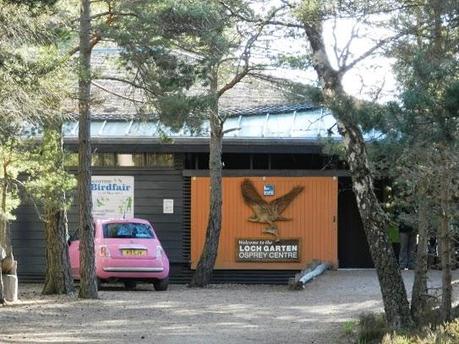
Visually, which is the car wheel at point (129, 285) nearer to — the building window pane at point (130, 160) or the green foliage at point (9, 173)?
the building window pane at point (130, 160)

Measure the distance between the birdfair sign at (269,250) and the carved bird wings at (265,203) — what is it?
61 centimetres

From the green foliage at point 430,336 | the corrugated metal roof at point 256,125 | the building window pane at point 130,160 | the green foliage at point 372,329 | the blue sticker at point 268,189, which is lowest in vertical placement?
the green foliage at point 372,329

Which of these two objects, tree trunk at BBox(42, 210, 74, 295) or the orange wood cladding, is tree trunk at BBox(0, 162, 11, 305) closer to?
tree trunk at BBox(42, 210, 74, 295)

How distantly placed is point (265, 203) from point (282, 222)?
72 cm

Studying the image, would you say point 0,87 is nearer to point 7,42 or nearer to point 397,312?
point 7,42

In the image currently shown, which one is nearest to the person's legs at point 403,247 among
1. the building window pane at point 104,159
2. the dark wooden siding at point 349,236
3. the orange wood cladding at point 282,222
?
the orange wood cladding at point 282,222

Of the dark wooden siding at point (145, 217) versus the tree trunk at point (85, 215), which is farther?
the dark wooden siding at point (145, 217)

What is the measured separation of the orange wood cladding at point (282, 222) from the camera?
76.8ft

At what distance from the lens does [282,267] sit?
2339 centimetres

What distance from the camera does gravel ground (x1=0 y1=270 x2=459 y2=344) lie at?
11.4 metres

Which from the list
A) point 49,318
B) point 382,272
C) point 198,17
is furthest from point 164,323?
point 198,17

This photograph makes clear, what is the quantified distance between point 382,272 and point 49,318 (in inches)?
212

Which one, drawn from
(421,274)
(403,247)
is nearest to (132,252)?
(403,247)

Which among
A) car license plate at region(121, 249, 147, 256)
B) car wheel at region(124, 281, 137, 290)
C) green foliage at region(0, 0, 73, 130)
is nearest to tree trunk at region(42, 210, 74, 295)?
car license plate at region(121, 249, 147, 256)
